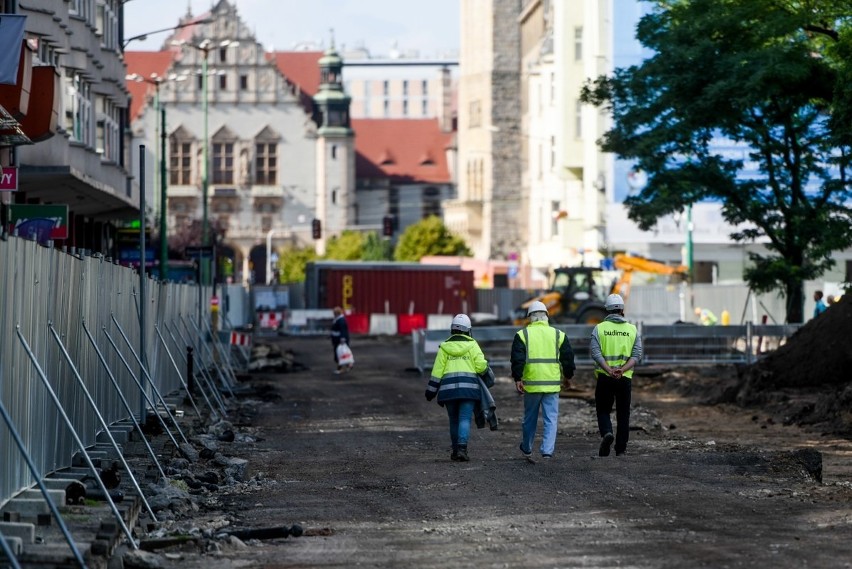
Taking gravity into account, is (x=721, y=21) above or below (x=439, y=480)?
above

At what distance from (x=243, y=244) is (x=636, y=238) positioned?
76000 millimetres

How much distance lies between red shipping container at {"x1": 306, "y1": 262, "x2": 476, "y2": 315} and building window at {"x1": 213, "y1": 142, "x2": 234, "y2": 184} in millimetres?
62000

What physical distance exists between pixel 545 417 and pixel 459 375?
1.03 meters

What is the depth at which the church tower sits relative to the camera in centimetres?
14900

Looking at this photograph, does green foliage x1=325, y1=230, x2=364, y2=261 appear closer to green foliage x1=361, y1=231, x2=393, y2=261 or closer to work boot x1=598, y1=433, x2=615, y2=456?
green foliage x1=361, y1=231, x2=393, y2=261

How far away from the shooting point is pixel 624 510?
13883 mm

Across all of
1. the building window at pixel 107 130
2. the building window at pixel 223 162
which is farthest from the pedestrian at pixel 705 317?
the building window at pixel 223 162

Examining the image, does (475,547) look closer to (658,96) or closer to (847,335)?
(847,335)

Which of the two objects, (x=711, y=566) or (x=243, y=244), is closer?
(x=711, y=566)

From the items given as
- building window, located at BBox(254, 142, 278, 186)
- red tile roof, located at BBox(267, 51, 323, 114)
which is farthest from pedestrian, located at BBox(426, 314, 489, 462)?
red tile roof, located at BBox(267, 51, 323, 114)

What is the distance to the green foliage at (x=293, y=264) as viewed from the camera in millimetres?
126375

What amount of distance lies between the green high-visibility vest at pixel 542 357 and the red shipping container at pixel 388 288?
57.3 m

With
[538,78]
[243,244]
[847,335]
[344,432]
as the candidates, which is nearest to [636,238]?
[538,78]

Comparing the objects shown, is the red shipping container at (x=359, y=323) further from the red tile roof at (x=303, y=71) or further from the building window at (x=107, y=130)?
the red tile roof at (x=303, y=71)
